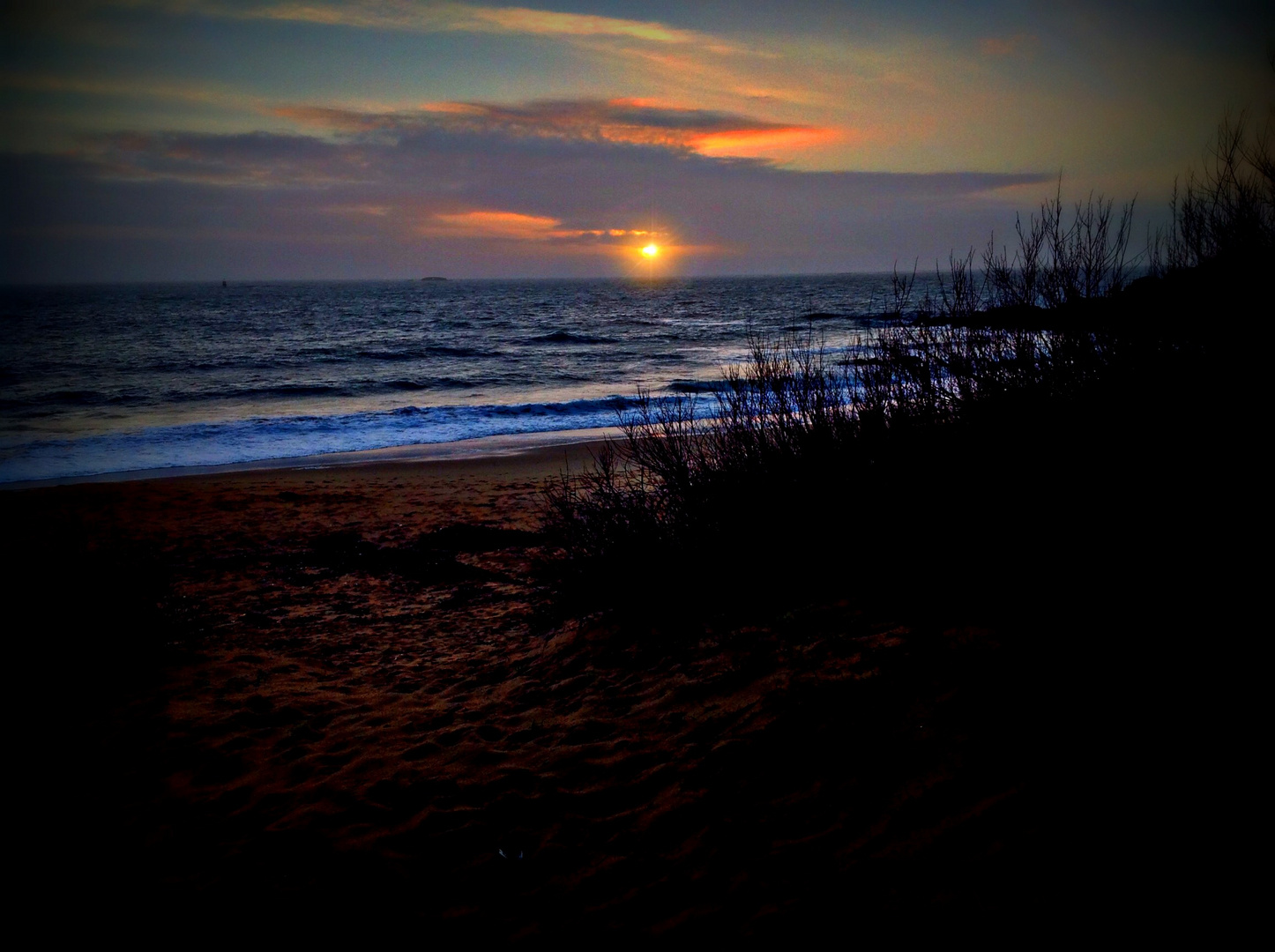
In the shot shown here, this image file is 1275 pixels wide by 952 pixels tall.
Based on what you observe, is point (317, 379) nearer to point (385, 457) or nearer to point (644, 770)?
point (385, 457)

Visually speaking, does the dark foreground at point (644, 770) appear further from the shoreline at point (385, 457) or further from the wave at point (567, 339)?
the wave at point (567, 339)

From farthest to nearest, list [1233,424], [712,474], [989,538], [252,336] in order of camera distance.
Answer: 1. [252,336]
2. [712,474]
3. [989,538]
4. [1233,424]

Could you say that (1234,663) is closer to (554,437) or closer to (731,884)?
(731,884)

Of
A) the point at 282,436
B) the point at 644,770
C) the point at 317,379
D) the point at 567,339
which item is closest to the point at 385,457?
the point at 282,436

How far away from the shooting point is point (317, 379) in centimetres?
2911

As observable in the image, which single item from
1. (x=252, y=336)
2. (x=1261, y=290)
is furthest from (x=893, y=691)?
(x=252, y=336)

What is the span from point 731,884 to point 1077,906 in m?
1.28

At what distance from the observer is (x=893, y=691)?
12.1 feet

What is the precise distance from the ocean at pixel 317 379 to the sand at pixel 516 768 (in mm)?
5925

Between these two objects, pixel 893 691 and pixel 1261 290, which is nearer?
pixel 893 691

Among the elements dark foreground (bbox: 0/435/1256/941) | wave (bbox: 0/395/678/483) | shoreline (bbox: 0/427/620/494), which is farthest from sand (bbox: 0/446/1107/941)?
wave (bbox: 0/395/678/483)

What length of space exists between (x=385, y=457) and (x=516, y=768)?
45.3ft

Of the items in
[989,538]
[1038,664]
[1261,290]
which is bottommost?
[1038,664]

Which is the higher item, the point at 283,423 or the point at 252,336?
the point at 252,336
